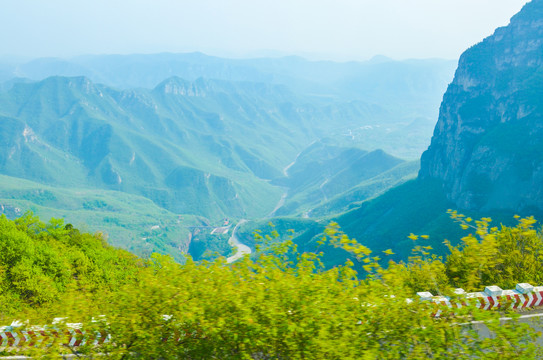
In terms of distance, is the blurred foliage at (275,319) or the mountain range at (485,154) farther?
the mountain range at (485,154)

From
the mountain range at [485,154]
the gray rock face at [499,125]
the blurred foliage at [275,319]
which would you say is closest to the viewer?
the blurred foliage at [275,319]

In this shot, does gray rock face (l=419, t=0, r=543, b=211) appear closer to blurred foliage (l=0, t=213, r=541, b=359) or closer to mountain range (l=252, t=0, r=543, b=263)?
mountain range (l=252, t=0, r=543, b=263)

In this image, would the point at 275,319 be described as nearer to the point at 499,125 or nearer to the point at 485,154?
the point at 485,154

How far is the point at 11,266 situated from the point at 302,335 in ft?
108

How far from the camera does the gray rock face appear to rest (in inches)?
5576

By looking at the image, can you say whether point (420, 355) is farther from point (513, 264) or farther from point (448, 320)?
point (513, 264)

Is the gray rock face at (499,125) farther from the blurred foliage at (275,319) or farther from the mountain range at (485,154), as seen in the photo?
the blurred foliage at (275,319)

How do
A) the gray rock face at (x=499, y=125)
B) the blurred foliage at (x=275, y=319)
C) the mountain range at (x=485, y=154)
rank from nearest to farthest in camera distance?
the blurred foliage at (x=275, y=319)
the mountain range at (x=485, y=154)
the gray rock face at (x=499, y=125)

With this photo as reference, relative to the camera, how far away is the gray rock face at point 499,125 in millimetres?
141625

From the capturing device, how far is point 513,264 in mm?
22250

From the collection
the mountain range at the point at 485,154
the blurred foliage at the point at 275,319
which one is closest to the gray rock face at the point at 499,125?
the mountain range at the point at 485,154

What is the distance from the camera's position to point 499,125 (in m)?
167

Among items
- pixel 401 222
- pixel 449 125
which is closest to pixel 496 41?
pixel 449 125

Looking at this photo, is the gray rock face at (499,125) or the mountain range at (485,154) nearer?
the mountain range at (485,154)
